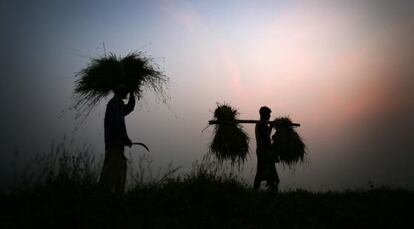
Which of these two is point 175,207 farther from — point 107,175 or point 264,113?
point 264,113

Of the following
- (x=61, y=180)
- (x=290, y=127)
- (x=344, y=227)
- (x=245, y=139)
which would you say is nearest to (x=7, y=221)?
(x=61, y=180)

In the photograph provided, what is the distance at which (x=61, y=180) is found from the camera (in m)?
6.07

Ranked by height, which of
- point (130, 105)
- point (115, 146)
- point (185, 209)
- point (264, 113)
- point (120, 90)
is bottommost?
point (185, 209)

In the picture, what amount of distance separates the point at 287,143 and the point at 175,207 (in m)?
4.58

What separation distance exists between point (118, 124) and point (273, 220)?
97.4 inches

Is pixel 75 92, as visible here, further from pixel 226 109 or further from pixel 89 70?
pixel 226 109

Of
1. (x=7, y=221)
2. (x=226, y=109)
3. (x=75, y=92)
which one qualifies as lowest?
(x=7, y=221)

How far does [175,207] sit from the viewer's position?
6.00m

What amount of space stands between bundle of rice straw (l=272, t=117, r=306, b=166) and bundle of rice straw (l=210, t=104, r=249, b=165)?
2.55ft

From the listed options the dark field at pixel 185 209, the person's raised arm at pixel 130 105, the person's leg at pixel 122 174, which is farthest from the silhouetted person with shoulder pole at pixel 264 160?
the person's leg at pixel 122 174

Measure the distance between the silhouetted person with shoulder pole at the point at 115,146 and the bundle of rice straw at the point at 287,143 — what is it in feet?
13.5

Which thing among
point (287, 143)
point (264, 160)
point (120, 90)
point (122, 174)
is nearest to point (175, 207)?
point (122, 174)

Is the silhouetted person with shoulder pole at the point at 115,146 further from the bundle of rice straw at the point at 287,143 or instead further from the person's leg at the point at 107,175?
the bundle of rice straw at the point at 287,143

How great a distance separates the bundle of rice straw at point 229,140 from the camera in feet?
30.9
